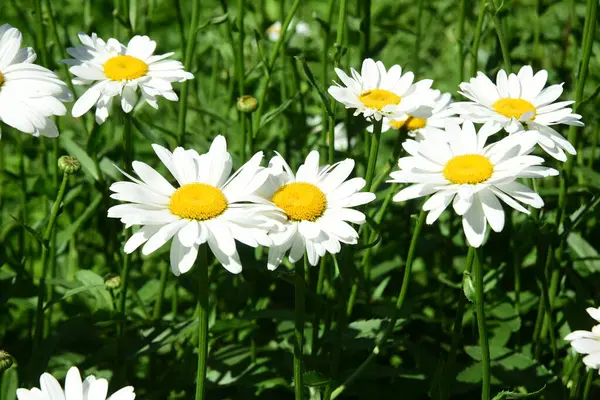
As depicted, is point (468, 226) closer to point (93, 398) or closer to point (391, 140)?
point (93, 398)

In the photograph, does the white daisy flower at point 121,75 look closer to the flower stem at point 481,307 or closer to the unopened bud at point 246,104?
the unopened bud at point 246,104

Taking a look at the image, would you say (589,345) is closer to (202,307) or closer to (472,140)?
(472,140)

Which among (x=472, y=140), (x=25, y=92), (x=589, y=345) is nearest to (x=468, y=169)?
(x=472, y=140)

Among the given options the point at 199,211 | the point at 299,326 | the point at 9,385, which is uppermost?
the point at 199,211

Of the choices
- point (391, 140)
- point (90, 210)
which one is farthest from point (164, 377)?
point (391, 140)

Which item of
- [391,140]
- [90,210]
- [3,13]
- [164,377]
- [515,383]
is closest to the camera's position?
[515,383]

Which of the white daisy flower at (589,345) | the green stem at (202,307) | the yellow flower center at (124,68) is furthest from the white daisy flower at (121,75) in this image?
the white daisy flower at (589,345)

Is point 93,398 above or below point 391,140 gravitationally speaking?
below
